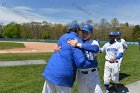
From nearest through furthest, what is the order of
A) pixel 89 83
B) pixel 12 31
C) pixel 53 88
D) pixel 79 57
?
1. pixel 79 57
2. pixel 53 88
3. pixel 89 83
4. pixel 12 31

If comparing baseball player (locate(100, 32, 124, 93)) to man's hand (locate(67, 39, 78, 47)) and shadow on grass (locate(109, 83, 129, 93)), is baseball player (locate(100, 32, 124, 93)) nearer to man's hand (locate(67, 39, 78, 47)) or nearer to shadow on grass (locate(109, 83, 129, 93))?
shadow on grass (locate(109, 83, 129, 93))

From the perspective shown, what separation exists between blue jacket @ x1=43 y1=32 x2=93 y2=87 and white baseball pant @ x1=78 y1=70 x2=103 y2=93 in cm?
43

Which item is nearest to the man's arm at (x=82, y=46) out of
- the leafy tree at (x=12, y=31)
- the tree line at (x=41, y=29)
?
the tree line at (x=41, y=29)


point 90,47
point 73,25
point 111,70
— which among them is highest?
point 73,25

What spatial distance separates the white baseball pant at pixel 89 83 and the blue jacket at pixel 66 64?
16.7 inches

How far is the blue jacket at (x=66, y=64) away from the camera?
4.89 metres

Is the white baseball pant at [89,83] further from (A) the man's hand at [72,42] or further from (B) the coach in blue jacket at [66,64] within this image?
(A) the man's hand at [72,42]

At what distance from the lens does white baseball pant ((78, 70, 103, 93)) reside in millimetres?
5410

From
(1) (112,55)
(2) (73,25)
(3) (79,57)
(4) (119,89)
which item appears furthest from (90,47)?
(4) (119,89)

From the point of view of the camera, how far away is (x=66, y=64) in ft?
16.3

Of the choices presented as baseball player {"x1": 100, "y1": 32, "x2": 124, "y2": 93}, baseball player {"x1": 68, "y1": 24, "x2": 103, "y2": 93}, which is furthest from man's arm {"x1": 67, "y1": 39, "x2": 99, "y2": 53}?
baseball player {"x1": 100, "y1": 32, "x2": 124, "y2": 93}

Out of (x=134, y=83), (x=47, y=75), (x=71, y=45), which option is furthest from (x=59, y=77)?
(x=134, y=83)

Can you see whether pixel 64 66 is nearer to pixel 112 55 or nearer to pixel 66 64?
pixel 66 64

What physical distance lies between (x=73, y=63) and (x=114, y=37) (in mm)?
4515
